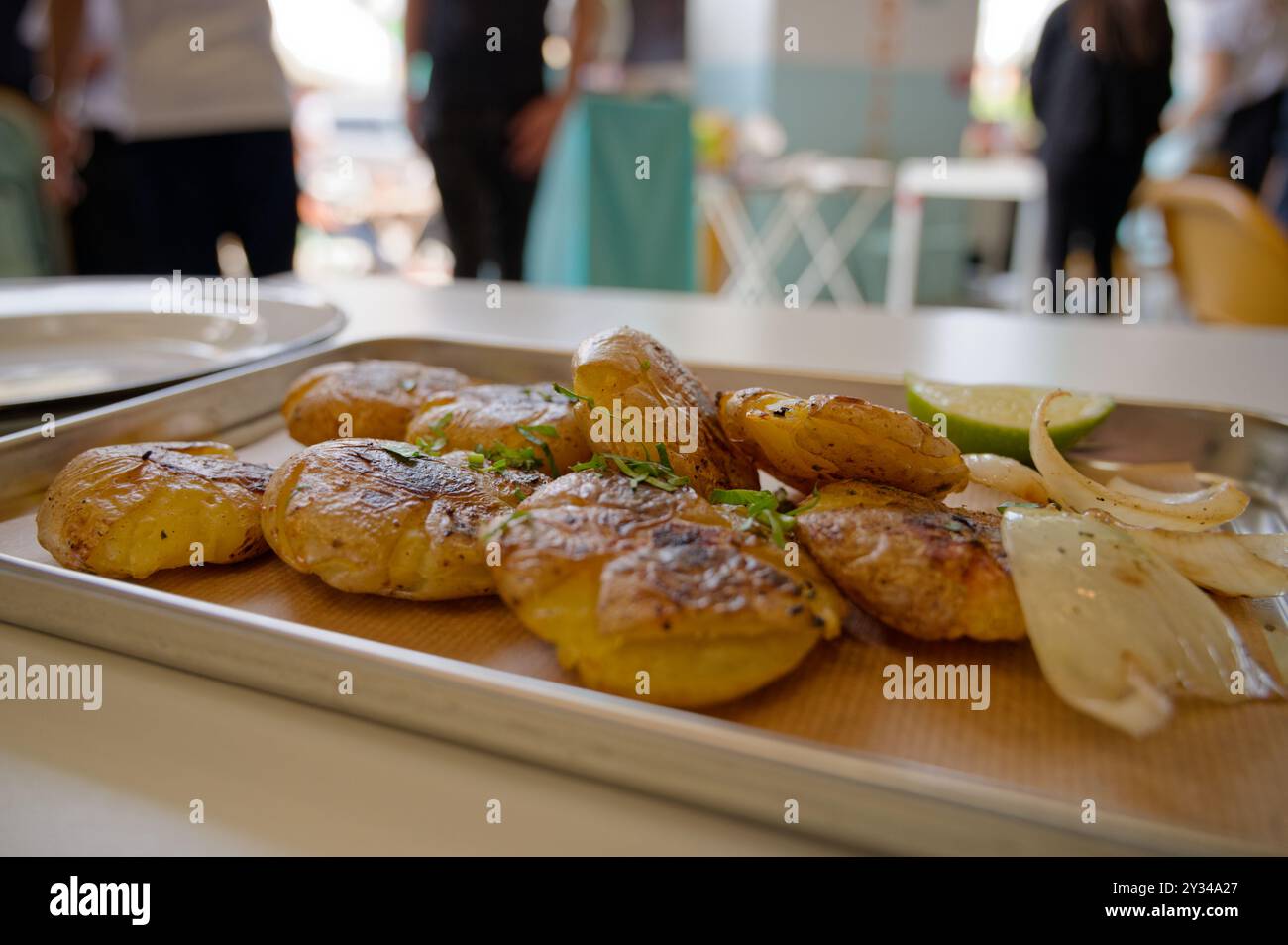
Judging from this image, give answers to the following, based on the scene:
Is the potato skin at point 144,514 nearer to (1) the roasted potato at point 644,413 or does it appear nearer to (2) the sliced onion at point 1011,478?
(1) the roasted potato at point 644,413

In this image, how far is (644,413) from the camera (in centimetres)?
93

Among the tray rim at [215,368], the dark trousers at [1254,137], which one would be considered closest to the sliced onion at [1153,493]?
the tray rim at [215,368]

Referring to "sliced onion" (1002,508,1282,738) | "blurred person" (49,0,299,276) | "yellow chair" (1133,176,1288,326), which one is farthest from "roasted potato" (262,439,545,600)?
"yellow chair" (1133,176,1288,326)

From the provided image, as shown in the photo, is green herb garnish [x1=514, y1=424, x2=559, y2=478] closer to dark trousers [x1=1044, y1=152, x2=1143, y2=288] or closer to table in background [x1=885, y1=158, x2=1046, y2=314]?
dark trousers [x1=1044, y1=152, x2=1143, y2=288]

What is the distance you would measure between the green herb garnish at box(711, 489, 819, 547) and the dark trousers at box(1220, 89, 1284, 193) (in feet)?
16.9

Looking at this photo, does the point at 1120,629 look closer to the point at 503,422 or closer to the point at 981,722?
the point at 981,722

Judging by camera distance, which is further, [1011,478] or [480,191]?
[480,191]

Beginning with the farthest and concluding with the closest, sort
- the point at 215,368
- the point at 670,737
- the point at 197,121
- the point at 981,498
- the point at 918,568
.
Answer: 1. the point at 197,121
2. the point at 215,368
3. the point at 981,498
4. the point at 918,568
5. the point at 670,737

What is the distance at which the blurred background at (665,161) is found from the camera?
3053 millimetres

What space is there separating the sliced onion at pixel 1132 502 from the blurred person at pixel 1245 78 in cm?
459

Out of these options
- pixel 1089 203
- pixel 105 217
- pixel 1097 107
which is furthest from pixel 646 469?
pixel 1089 203

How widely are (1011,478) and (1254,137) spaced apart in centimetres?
495
